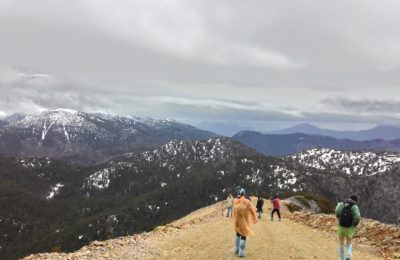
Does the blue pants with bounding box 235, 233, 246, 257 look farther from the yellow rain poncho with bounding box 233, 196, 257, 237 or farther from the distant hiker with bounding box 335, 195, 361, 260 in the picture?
the distant hiker with bounding box 335, 195, 361, 260

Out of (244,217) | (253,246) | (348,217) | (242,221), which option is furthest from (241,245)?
(348,217)

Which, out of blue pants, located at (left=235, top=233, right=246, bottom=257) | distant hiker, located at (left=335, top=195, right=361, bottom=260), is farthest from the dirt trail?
distant hiker, located at (left=335, top=195, right=361, bottom=260)

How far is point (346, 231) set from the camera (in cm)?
2061

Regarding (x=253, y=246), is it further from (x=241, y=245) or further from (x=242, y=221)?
(x=242, y=221)

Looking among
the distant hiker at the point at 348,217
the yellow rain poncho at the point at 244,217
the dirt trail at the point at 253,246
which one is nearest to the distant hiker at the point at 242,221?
the yellow rain poncho at the point at 244,217

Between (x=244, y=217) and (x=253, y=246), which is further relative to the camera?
(x=253, y=246)

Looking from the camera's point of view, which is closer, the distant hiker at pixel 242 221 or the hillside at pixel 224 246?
the distant hiker at pixel 242 221

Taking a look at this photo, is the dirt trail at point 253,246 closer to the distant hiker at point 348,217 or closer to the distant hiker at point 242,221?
the distant hiker at point 242,221

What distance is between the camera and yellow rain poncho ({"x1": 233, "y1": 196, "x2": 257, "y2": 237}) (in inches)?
888

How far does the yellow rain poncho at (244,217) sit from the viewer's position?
74.0 ft

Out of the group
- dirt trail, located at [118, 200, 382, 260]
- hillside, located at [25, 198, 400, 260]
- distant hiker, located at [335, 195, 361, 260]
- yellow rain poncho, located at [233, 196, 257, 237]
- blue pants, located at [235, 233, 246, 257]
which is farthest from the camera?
dirt trail, located at [118, 200, 382, 260]

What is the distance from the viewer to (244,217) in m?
22.9

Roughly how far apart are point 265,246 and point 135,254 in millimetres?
8224

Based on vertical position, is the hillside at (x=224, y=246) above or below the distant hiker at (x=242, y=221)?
below
